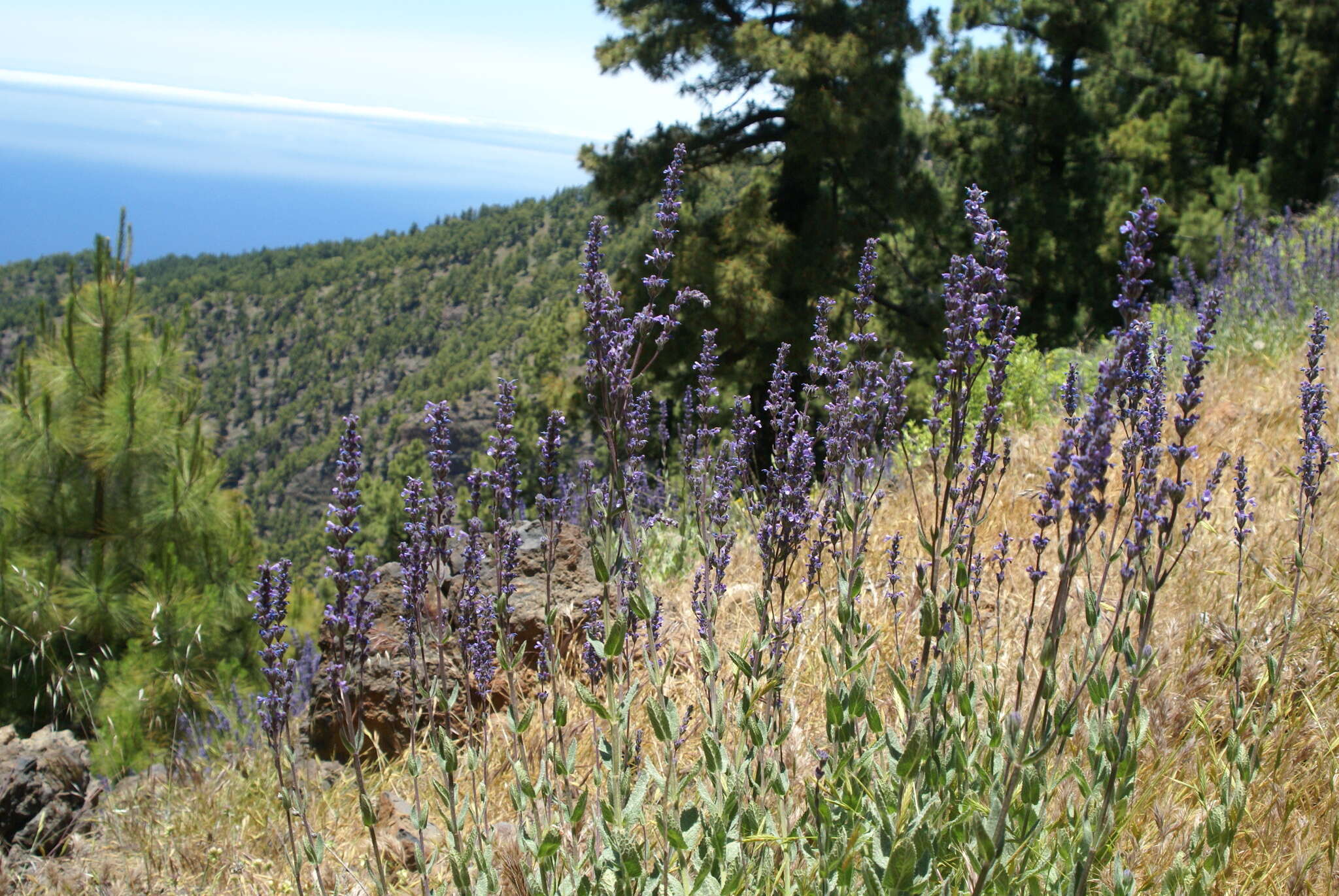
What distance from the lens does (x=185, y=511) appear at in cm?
990

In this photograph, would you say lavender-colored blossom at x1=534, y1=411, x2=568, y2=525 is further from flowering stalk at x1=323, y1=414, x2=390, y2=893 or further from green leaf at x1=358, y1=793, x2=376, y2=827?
green leaf at x1=358, y1=793, x2=376, y2=827

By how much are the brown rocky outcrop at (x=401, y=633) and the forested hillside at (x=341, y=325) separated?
7703 cm

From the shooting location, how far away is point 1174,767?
8.80 feet

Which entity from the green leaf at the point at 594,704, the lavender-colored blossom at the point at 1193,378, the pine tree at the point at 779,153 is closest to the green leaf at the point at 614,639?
the green leaf at the point at 594,704

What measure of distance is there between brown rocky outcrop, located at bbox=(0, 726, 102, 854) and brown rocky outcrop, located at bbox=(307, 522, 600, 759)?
107 cm

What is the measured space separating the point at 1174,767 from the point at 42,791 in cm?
461

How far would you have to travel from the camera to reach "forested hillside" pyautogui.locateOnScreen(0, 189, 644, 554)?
94750 mm

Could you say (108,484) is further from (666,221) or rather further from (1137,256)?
(1137,256)

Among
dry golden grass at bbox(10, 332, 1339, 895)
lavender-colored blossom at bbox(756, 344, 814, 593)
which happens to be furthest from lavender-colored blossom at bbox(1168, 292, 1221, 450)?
lavender-colored blossom at bbox(756, 344, 814, 593)

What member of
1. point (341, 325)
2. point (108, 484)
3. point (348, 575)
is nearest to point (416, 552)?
point (348, 575)

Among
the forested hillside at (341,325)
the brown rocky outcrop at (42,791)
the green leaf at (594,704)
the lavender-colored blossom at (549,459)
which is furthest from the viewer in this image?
the forested hillside at (341,325)

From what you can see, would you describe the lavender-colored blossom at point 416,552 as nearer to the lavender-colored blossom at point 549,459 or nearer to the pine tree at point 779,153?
the lavender-colored blossom at point 549,459

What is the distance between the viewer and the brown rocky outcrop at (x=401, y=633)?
14.4ft

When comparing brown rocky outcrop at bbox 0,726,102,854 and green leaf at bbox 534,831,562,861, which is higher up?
green leaf at bbox 534,831,562,861
